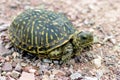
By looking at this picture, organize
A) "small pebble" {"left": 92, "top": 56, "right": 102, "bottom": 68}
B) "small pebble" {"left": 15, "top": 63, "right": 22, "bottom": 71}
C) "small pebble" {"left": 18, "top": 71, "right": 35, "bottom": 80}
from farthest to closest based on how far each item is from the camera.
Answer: "small pebble" {"left": 92, "top": 56, "right": 102, "bottom": 68} → "small pebble" {"left": 15, "top": 63, "right": 22, "bottom": 71} → "small pebble" {"left": 18, "top": 71, "right": 35, "bottom": 80}

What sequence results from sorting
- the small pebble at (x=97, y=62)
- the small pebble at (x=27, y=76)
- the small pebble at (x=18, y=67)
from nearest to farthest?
1. the small pebble at (x=27, y=76)
2. the small pebble at (x=18, y=67)
3. the small pebble at (x=97, y=62)

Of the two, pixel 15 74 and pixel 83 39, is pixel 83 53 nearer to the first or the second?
pixel 83 39

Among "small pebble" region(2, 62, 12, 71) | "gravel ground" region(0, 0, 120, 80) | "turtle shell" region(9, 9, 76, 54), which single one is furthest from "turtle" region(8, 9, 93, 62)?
"small pebble" region(2, 62, 12, 71)

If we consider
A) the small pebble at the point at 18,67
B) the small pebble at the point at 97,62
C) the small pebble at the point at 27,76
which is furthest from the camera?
the small pebble at the point at 97,62

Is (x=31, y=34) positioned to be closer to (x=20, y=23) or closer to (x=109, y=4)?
(x=20, y=23)

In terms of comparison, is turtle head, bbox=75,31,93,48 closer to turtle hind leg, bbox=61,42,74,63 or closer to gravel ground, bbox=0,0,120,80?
turtle hind leg, bbox=61,42,74,63

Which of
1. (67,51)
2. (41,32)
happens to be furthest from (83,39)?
(41,32)

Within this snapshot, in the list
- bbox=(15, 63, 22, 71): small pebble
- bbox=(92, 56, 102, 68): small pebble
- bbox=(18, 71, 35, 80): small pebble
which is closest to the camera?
bbox=(18, 71, 35, 80): small pebble

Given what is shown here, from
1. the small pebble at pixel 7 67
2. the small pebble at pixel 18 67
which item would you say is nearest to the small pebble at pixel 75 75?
the small pebble at pixel 18 67

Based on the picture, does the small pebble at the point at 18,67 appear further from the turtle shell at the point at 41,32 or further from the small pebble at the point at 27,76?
the turtle shell at the point at 41,32
